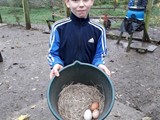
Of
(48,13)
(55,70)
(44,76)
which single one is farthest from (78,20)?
(48,13)

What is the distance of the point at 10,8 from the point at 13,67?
20.8ft

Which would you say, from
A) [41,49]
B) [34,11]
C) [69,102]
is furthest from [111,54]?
[34,11]

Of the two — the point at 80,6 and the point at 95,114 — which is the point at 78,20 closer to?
the point at 80,6

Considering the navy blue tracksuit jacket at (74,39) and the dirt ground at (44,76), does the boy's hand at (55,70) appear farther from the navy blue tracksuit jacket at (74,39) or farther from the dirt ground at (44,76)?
the dirt ground at (44,76)

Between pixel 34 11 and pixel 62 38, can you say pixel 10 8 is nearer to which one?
pixel 34 11

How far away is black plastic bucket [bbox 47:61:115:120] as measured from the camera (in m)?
1.67

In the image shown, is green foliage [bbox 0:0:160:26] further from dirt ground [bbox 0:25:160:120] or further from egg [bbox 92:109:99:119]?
egg [bbox 92:109:99:119]

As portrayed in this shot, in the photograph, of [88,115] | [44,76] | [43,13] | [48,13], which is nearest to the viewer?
[88,115]

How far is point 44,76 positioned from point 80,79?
230 cm

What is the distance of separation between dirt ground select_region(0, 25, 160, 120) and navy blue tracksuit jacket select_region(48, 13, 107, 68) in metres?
1.39

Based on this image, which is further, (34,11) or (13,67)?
(34,11)

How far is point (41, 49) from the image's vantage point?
5387mm

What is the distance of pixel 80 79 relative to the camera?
73.7 inches

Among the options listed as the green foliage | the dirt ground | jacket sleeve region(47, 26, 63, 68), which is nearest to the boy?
jacket sleeve region(47, 26, 63, 68)
